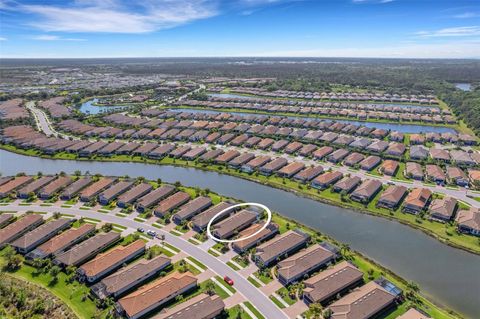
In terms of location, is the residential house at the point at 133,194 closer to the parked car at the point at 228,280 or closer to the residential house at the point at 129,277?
the residential house at the point at 129,277

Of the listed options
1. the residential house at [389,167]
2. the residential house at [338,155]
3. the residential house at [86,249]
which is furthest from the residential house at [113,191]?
the residential house at [389,167]

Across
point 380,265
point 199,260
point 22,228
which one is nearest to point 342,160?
point 380,265

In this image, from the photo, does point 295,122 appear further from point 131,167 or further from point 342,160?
point 131,167

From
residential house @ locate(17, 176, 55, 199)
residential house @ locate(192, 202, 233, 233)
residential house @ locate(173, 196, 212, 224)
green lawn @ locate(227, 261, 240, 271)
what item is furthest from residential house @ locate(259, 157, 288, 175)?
residential house @ locate(17, 176, 55, 199)

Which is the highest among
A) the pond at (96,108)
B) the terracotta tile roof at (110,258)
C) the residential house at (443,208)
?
the pond at (96,108)

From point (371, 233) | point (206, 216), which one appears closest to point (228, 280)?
point (206, 216)

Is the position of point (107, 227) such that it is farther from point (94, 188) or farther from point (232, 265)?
point (232, 265)
